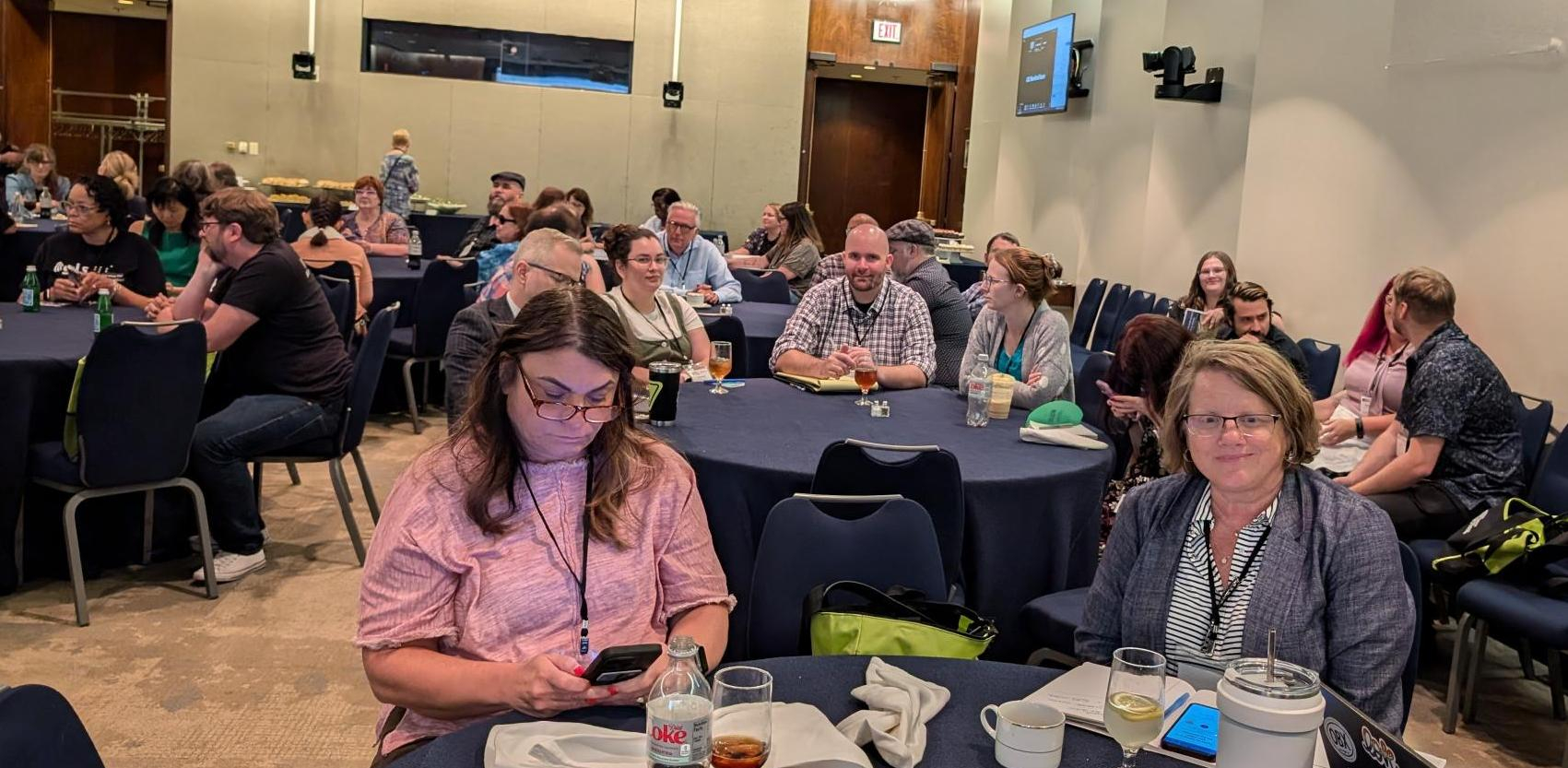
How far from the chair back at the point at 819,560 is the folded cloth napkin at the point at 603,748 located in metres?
0.83

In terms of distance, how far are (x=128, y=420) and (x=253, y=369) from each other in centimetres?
69

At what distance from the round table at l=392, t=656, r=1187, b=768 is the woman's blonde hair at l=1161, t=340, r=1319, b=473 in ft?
2.02

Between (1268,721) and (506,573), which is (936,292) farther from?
(1268,721)

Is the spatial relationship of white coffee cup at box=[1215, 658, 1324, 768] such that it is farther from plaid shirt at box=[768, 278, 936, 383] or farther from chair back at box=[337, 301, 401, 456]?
chair back at box=[337, 301, 401, 456]

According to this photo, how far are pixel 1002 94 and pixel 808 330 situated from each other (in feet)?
29.3

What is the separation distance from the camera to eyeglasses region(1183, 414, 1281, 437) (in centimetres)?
223

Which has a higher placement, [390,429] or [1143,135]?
[1143,135]

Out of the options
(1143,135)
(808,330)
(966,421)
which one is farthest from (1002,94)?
(966,421)

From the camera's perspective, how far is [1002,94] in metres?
13.4

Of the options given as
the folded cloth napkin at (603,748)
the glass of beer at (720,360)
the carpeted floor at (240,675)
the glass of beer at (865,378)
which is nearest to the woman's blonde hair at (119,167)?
the carpeted floor at (240,675)

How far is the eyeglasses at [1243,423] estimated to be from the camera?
2.23 meters

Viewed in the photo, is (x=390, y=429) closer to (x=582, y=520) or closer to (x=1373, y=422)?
(x=1373, y=422)

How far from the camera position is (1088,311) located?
1034cm

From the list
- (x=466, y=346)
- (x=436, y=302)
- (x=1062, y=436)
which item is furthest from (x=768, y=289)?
(x=1062, y=436)
